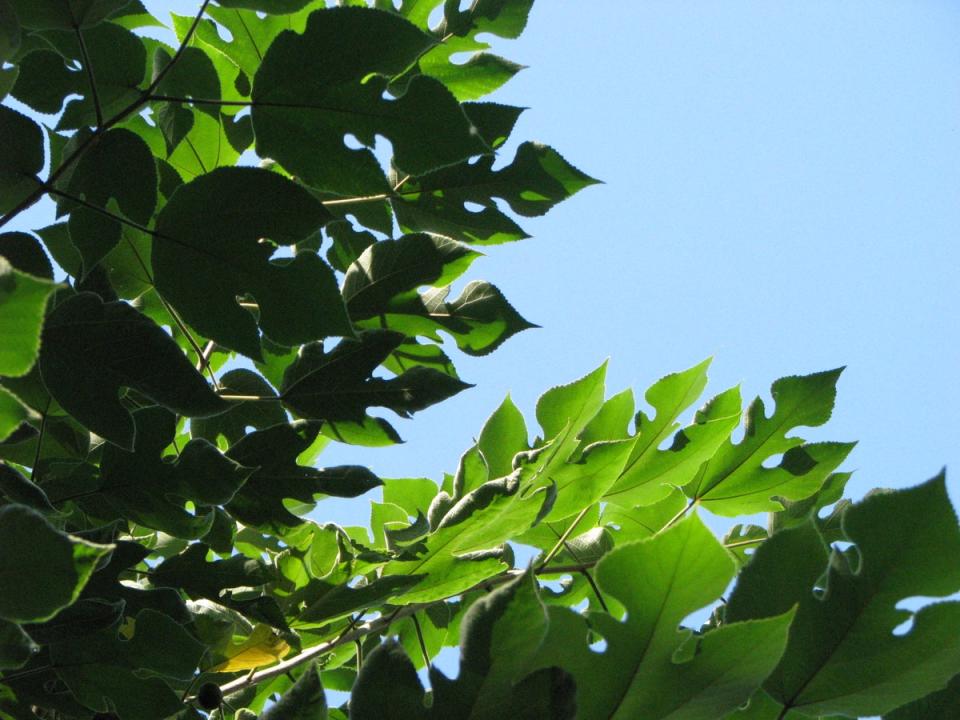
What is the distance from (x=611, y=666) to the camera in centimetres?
70

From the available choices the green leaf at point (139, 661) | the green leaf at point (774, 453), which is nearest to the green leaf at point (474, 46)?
Answer: the green leaf at point (774, 453)

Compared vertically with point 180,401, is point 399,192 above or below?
above

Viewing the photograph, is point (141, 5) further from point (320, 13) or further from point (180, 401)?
point (180, 401)

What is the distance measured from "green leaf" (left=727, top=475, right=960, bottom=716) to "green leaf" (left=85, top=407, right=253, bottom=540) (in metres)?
0.61

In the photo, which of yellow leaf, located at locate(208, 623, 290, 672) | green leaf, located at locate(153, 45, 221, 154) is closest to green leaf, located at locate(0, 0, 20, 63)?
green leaf, located at locate(153, 45, 221, 154)

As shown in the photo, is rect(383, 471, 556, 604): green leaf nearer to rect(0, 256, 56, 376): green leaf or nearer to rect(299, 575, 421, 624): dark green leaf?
rect(299, 575, 421, 624): dark green leaf

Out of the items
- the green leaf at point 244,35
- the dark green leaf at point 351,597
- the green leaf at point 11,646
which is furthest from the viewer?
the green leaf at point 244,35

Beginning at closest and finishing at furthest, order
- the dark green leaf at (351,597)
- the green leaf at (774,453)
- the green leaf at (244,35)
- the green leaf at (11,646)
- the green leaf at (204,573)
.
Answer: the green leaf at (11,646), the dark green leaf at (351,597), the green leaf at (204,573), the green leaf at (244,35), the green leaf at (774,453)

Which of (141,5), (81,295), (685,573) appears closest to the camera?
(685,573)

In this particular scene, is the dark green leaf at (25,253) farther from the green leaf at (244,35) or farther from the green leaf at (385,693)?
the green leaf at (385,693)

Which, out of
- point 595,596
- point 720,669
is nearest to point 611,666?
point 720,669

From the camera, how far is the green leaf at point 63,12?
102 cm

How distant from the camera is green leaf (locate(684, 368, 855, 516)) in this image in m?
1.44

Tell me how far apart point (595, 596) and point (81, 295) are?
722 millimetres
